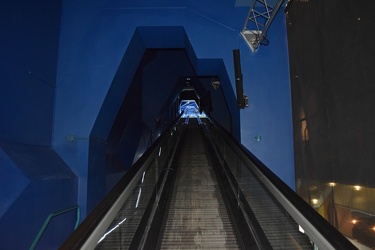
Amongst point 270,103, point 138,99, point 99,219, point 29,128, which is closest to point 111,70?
point 29,128

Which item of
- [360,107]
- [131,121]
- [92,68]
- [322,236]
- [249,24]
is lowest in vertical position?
[322,236]

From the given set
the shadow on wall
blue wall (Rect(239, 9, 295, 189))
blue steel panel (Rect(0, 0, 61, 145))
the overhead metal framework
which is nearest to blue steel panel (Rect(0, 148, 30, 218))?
blue steel panel (Rect(0, 0, 61, 145))

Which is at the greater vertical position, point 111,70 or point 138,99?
point 138,99

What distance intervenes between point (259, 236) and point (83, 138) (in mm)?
4510

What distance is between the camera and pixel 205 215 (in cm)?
400

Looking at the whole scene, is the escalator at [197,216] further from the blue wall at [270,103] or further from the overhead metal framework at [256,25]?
the overhead metal framework at [256,25]

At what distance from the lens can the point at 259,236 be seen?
2969 mm

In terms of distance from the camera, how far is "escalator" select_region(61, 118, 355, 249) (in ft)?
6.42

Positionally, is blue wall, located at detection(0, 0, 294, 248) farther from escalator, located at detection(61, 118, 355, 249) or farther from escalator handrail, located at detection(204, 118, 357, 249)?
escalator handrail, located at detection(204, 118, 357, 249)

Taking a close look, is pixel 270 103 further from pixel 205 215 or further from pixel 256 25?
pixel 205 215

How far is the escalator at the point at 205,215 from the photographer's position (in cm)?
196

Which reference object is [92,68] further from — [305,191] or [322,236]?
[322,236]

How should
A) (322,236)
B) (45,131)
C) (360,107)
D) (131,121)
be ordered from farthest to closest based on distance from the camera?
(131,121), (45,131), (360,107), (322,236)

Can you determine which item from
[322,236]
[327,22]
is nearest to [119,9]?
[327,22]
